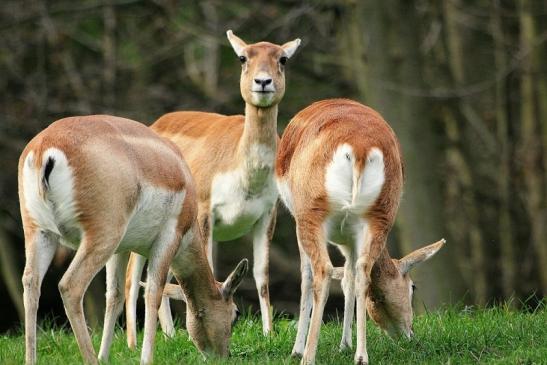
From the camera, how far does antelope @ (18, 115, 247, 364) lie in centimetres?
676

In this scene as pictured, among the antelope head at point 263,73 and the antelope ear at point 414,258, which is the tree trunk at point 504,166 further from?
the antelope ear at point 414,258

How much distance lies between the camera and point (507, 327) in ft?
26.7

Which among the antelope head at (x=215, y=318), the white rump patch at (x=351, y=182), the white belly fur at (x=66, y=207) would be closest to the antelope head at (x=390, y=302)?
the antelope head at (x=215, y=318)

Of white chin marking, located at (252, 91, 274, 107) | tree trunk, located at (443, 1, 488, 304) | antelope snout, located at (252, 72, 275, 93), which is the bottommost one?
tree trunk, located at (443, 1, 488, 304)

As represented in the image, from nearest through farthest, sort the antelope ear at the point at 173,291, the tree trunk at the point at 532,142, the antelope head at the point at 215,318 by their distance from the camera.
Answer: the antelope head at the point at 215,318, the antelope ear at the point at 173,291, the tree trunk at the point at 532,142

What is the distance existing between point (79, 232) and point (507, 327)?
2976 millimetres

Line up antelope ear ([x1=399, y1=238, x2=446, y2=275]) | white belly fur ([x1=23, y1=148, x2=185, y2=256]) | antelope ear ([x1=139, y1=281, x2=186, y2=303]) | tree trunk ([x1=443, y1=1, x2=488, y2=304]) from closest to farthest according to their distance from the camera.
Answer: white belly fur ([x1=23, y1=148, x2=185, y2=256]) → antelope ear ([x1=399, y1=238, x2=446, y2=275]) → antelope ear ([x1=139, y1=281, x2=186, y2=303]) → tree trunk ([x1=443, y1=1, x2=488, y2=304])

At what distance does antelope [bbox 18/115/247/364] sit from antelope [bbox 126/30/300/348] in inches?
54.2

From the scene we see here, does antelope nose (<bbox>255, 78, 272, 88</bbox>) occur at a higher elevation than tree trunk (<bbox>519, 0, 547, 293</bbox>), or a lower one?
higher

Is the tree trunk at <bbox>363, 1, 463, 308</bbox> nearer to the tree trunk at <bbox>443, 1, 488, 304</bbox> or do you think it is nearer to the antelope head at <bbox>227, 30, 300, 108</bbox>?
the tree trunk at <bbox>443, 1, 488, 304</bbox>

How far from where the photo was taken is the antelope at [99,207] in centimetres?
676

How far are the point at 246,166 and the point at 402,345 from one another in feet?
7.53

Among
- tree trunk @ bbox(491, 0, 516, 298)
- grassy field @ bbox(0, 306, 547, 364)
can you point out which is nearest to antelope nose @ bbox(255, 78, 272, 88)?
grassy field @ bbox(0, 306, 547, 364)

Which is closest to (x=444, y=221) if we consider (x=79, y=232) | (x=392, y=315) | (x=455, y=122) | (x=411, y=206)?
(x=411, y=206)
